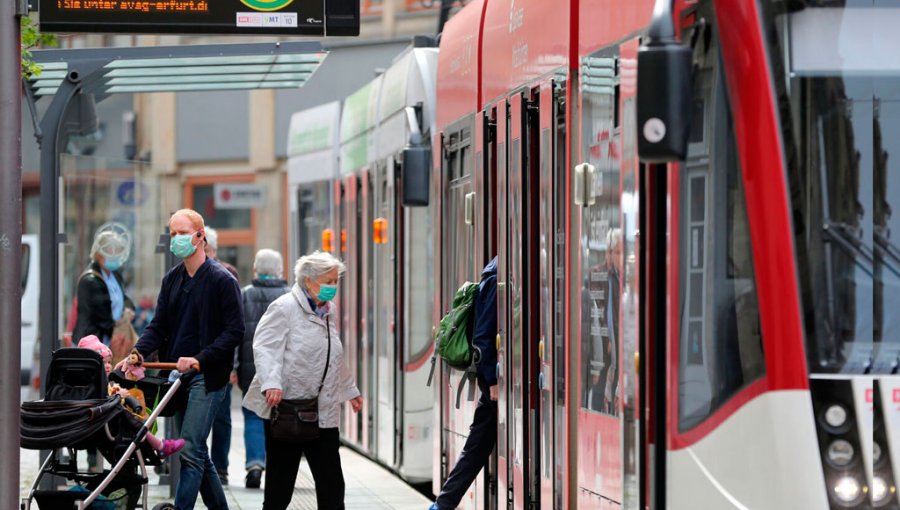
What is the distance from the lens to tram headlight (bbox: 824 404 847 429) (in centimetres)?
625

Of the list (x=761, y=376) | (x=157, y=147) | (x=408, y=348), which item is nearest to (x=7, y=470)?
(x=761, y=376)

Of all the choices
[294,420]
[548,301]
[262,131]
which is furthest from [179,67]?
[262,131]

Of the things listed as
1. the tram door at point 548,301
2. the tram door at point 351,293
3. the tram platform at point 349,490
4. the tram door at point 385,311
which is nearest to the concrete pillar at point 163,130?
the tram door at point 351,293

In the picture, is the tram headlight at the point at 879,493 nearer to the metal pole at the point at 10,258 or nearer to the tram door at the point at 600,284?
the tram door at the point at 600,284

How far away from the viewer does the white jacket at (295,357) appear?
9.75m

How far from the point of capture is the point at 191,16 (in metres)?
9.80

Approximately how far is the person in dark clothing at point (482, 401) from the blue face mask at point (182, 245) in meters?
1.67

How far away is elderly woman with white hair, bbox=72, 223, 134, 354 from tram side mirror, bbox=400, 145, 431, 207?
2.23 meters

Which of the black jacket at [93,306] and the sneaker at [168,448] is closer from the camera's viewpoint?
the sneaker at [168,448]

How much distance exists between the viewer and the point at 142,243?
17266 mm

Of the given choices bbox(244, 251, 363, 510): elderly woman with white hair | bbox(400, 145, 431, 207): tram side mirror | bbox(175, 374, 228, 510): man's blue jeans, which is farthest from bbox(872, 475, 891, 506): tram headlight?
bbox(400, 145, 431, 207): tram side mirror

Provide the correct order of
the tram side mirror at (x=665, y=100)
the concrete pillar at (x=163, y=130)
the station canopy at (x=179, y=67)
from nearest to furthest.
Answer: the tram side mirror at (x=665, y=100) → the station canopy at (x=179, y=67) → the concrete pillar at (x=163, y=130)

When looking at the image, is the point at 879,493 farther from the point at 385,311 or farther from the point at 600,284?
the point at 385,311

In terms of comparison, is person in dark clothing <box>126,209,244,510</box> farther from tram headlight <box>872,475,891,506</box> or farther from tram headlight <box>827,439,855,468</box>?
tram headlight <box>872,475,891,506</box>
